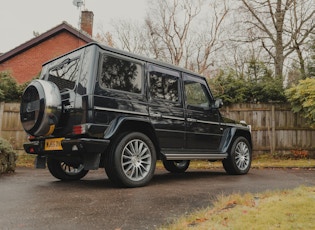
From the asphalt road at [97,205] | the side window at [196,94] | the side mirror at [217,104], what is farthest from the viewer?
the side mirror at [217,104]

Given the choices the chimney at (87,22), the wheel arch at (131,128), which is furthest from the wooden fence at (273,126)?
the chimney at (87,22)

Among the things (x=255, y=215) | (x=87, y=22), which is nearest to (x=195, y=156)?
(x=255, y=215)

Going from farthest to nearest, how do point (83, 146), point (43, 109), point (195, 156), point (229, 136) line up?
1. point (229, 136)
2. point (195, 156)
3. point (43, 109)
4. point (83, 146)

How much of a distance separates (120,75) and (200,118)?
6.69ft

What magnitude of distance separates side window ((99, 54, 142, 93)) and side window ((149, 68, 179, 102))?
0.30 m

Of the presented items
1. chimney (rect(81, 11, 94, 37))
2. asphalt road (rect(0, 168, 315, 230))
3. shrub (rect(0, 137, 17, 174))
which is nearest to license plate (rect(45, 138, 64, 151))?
asphalt road (rect(0, 168, 315, 230))

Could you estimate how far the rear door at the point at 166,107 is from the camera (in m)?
5.25

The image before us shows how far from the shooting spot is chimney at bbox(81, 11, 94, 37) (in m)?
21.5

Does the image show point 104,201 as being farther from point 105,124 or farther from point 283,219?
point 283,219

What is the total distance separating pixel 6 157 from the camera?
6.48 m

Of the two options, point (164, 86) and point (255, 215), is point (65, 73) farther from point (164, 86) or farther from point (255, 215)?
point (255, 215)

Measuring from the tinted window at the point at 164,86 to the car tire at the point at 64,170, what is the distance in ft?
6.57

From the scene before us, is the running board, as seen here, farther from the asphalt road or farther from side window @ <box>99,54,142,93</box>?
side window @ <box>99,54,142,93</box>

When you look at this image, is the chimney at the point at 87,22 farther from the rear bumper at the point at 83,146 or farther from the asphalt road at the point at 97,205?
the rear bumper at the point at 83,146
